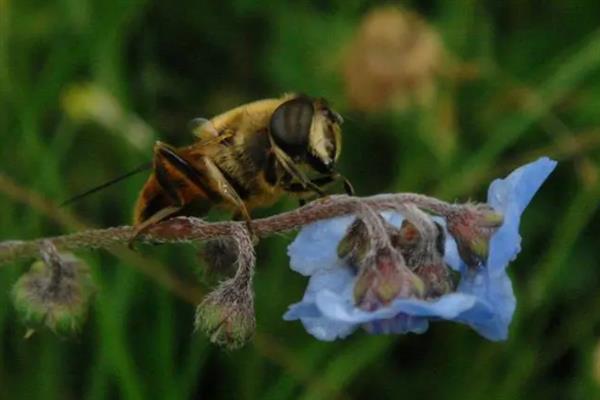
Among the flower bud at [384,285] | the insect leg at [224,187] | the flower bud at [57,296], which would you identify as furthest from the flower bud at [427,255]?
the flower bud at [57,296]

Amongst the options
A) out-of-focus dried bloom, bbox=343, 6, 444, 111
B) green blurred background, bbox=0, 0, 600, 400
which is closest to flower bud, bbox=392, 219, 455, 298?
green blurred background, bbox=0, 0, 600, 400

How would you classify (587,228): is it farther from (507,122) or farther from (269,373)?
(269,373)

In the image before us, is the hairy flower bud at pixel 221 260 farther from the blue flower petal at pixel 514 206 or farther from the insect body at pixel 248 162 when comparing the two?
the blue flower petal at pixel 514 206

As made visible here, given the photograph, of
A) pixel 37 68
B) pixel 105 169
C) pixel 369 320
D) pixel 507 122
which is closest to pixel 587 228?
pixel 507 122

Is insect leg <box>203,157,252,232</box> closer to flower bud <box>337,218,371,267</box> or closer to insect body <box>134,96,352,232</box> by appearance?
insect body <box>134,96,352,232</box>

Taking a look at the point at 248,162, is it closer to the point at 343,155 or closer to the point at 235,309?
the point at 235,309
